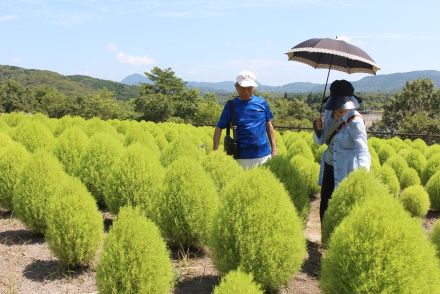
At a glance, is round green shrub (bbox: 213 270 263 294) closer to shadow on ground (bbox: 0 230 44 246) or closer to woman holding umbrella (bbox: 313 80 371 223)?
woman holding umbrella (bbox: 313 80 371 223)

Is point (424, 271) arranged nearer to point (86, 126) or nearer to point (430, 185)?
point (430, 185)

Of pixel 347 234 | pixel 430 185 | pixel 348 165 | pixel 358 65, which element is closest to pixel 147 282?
pixel 347 234

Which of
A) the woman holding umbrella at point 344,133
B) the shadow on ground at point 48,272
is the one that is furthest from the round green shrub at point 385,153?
the shadow on ground at point 48,272

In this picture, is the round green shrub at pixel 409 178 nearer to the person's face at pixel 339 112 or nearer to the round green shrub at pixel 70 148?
the person's face at pixel 339 112

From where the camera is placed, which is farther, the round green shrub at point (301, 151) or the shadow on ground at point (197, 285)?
the round green shrub at point (301, 151)

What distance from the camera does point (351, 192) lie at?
4156mm

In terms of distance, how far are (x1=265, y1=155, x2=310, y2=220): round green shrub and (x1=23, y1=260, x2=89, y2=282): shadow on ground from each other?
2329 mm

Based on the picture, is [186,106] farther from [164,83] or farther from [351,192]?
[351,192]

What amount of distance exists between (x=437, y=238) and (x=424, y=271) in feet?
4.16

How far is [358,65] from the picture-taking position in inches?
232

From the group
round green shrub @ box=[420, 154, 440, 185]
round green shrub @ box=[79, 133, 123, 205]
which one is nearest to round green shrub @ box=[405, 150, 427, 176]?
round green shrub @ box=[420, 154, 440, 185]

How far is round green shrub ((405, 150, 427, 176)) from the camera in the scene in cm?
1048

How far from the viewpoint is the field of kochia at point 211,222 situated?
2.93 m

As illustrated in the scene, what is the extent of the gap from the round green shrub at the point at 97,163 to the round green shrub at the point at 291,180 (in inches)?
91.2
